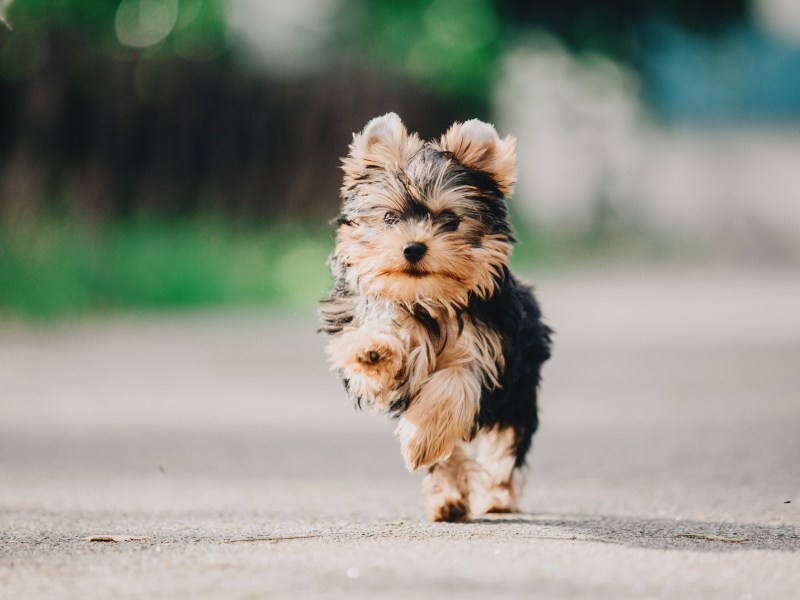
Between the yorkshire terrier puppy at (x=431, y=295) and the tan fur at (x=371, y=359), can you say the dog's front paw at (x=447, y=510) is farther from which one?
the tan fur at (x=371, y=359)

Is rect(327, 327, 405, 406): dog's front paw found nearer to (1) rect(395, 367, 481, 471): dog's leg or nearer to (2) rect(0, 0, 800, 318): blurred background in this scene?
(1) rect(395, 367, 481, 471): dog's leg

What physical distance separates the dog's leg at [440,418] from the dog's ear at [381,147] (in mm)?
1003

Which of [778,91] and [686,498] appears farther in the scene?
[778,91]

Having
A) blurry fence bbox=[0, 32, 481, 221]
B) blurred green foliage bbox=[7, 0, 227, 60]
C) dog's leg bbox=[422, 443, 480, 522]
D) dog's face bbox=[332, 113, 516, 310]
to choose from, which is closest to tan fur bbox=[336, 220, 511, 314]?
dog's face bbox=[332, 113, 516, 310]

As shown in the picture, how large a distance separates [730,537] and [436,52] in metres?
22.4

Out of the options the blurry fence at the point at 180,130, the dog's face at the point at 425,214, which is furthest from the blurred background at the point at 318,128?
the dog's face at the point at 425,214

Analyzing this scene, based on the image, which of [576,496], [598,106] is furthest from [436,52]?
[576,496]

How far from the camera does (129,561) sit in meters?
4.41

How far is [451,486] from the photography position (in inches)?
223

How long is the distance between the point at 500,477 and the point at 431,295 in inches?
44.5

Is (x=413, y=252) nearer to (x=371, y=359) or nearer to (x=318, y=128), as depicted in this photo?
(x=371, y=359)

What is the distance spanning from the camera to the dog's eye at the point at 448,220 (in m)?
5.45

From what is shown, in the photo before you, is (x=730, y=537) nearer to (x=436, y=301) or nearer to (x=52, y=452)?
(x=436, y=301)

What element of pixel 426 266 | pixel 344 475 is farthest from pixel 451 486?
pixel 344 475
